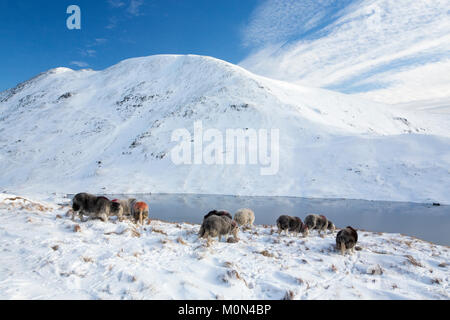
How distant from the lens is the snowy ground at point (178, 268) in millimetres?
5789

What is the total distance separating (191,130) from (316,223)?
56.4 m

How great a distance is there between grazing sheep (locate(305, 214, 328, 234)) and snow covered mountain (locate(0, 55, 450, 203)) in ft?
87.4

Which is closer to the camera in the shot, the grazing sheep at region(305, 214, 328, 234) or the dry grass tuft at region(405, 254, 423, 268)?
the dry grass tuft at region(405, 254, 423, 268)

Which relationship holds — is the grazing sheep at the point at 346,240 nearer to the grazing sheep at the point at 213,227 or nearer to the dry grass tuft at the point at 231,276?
the grazing sheep at the point at 213,227

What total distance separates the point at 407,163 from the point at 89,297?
5278cm

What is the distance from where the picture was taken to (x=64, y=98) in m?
98.8

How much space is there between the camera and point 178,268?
720 cm

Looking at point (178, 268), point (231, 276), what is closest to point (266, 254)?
point (231, 276)

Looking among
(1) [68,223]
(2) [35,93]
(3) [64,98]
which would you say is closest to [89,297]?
(1) [68,223]

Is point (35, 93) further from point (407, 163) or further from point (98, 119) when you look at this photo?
point (407, 163)

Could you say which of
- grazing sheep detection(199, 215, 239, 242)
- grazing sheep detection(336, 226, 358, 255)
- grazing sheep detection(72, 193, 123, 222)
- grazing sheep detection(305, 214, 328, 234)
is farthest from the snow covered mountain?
grazing sheep detection(72, 193, 123, 222)

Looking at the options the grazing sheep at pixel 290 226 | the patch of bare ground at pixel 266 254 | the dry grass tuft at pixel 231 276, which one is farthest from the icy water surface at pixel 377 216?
the dry grass tuft at pixel 231 276

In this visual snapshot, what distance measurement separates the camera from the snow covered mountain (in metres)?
45.0

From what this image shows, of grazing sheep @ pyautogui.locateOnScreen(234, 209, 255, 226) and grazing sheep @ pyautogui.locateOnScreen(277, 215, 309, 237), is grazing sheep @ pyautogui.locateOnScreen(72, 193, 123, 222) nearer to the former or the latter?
grazing sheep @ pyautogui.locateOnScreen(234, 209, 255, 226)
